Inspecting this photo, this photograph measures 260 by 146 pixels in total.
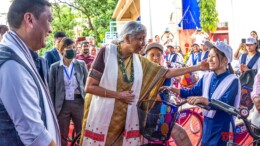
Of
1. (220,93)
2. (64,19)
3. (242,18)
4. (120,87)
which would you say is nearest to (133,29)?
(120,87)

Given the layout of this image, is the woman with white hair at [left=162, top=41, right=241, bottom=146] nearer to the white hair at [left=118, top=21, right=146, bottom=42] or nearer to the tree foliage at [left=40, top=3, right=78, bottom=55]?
the white hair at [left=118, top=21, right=146, bottom=42]

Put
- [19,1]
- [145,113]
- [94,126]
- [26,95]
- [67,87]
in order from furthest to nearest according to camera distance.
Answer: [67,87] < [94,126] < [145,113] < [19,1] < [26,95]

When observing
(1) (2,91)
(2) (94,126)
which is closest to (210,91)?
(2) (94,126)

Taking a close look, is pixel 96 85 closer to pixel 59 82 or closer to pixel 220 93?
pixel 220 93

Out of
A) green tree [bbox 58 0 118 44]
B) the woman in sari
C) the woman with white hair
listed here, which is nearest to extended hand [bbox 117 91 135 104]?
the woman in sari

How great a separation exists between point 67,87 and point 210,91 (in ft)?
8.51

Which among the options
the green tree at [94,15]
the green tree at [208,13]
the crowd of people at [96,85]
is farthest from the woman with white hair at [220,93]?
the green tree at [94,15]

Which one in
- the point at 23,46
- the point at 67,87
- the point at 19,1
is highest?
the point at 19,1

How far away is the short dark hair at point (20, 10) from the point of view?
2.66 metres

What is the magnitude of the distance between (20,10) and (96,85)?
231 cm

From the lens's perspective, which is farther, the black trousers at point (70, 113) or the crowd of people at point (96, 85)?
the black trousers at point (70, 113)

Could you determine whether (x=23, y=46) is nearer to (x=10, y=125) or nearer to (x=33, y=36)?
(x=33, y=36)

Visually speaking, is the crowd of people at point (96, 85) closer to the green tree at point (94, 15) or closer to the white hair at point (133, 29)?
the white hair at point (133, 29)

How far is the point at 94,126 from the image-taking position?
5039 mm
